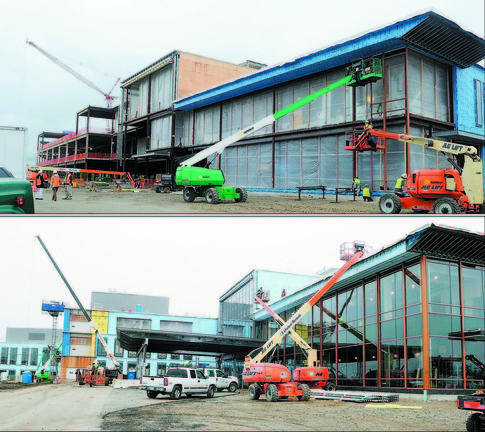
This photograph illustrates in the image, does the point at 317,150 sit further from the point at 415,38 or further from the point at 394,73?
the point at 415,38

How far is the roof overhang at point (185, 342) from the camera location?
3659 cm

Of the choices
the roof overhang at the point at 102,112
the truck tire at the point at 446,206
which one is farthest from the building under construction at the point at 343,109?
the truck tire at the point at 446,206

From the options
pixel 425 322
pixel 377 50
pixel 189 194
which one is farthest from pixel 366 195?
pixel 189 194

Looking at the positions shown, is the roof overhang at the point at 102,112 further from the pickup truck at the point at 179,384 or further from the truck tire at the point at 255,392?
the truck tire at the point at 255,392

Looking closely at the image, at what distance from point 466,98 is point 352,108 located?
689 cm

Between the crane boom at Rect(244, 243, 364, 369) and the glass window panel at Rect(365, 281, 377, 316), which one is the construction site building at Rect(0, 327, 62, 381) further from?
the glass window panel at Rect(365, 281, 377, 316)

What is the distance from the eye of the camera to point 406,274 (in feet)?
79.7

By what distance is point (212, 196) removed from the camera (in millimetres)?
22094

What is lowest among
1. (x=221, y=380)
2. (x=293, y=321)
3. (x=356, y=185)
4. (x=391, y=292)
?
(x=221, y=380)

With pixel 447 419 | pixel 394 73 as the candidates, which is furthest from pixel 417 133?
pixel 447 419

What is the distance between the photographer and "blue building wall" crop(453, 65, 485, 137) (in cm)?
2869

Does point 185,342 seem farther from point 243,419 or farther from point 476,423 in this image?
point 476,423

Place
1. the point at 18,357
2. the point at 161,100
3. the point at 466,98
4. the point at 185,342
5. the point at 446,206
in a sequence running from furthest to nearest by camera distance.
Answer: the point at 18,357 < the point at 185,342 < the point at 161,100 < the point at 466,98 < the point at 446,206

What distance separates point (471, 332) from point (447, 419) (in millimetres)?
8072
